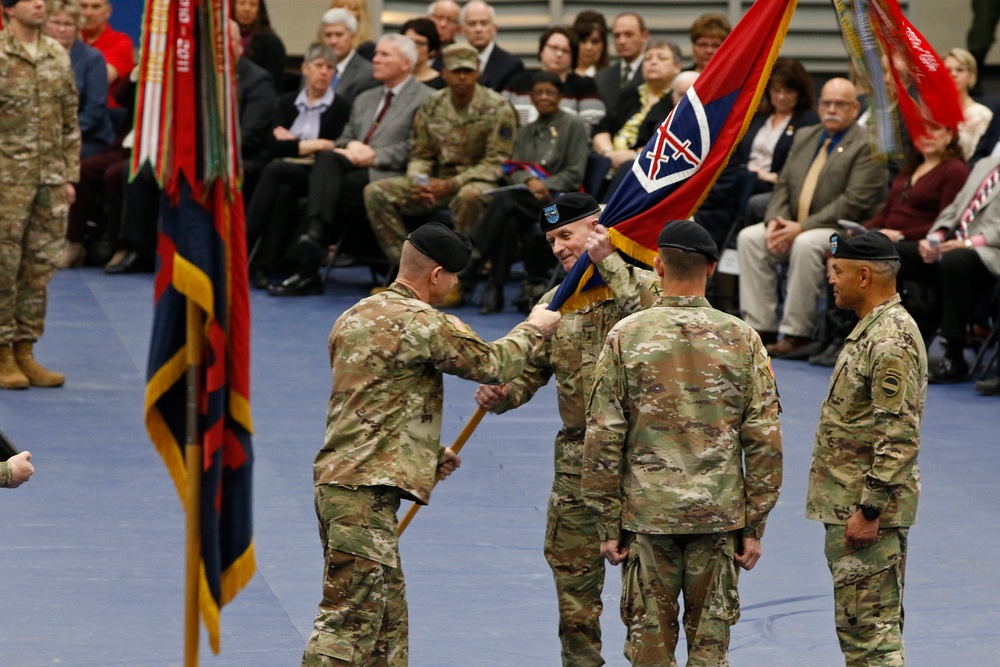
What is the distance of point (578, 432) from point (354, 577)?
1.06m

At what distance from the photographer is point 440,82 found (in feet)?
42.1

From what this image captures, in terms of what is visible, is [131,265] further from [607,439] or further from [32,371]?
[607,439]

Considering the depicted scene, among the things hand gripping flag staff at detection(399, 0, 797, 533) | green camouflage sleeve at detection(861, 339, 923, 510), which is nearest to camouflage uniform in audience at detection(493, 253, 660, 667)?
hand gripping flag staff at detection(399, 0, 797, 533)

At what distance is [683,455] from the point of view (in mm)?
4832

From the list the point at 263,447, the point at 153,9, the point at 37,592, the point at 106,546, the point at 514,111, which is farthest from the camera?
the point at 514,111

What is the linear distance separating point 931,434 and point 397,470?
495 centimetres

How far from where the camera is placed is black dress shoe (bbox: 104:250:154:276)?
13148mm

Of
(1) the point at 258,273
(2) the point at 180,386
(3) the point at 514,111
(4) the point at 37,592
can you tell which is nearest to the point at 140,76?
(2) the point at 180,386

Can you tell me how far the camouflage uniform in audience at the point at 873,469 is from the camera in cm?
505

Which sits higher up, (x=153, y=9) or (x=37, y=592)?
(x=153, y=9)

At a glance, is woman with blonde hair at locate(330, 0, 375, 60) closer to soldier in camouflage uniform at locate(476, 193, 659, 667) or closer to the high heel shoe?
the high heel shoe

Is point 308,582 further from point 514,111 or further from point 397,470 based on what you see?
point 514,111

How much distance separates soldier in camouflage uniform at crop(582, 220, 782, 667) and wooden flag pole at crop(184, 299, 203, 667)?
4.15 feet

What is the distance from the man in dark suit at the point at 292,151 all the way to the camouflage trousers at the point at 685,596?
316 inches
